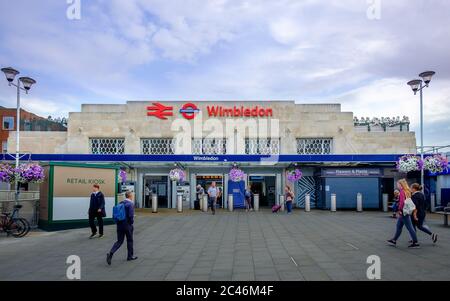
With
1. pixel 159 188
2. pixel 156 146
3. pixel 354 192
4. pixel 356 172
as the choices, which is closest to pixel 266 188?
pixel 354 192

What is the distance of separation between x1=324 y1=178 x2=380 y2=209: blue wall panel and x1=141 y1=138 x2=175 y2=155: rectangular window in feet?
37.8

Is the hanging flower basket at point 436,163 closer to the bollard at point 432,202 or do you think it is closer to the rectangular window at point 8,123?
the bollard at point 432,202

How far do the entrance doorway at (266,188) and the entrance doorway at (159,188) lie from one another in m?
5.99

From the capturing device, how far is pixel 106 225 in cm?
1556

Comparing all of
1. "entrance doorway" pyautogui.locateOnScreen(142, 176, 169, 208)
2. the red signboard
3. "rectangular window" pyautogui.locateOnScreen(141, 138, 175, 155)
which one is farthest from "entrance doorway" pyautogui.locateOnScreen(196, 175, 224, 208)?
the red signboard

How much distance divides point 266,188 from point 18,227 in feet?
55.2

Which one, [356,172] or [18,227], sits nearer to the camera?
[18,227]

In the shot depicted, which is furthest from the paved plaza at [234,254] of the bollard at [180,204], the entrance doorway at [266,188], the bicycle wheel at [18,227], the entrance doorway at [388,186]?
the entrance doorway at [266,188]

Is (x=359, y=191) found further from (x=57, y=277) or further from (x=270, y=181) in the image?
(x=57, y=277)

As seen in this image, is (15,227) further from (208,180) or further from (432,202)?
(432,202)

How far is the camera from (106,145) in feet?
88.1

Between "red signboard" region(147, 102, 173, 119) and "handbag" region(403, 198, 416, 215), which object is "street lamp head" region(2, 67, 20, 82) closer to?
"red signboard" region(147, 102, 173, 119)

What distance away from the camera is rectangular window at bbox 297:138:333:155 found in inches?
1043
